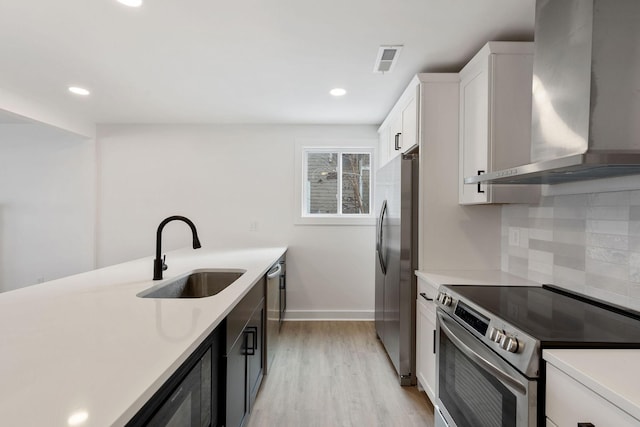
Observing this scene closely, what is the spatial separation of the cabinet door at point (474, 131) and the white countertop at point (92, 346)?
1.52 metres

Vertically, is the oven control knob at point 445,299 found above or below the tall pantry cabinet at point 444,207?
below

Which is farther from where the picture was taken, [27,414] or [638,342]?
[638,342]

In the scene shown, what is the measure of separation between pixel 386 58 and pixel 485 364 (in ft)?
6.24

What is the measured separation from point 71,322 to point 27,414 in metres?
0.60

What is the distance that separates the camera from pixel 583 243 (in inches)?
63.1

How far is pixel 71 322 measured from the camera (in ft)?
3.63

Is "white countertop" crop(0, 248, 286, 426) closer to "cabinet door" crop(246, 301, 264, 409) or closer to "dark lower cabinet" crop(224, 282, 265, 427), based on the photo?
"dark lower cabinet" crop(224, 282, 265, 427)

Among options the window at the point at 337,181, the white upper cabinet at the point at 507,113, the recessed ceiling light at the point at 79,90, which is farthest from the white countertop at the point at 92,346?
the window at the point at 337,181

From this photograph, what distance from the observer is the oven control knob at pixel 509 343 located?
1061 mm

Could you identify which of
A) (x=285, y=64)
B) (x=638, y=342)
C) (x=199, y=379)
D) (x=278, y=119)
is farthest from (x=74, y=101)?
(x=638, y=342)

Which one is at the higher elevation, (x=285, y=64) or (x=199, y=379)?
(x=285, y=64)

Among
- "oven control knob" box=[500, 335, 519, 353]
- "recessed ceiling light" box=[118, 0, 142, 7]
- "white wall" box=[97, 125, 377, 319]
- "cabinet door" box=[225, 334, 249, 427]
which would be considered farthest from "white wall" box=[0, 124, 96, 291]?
"oven control knob" box=[500, 335, 519, 353]

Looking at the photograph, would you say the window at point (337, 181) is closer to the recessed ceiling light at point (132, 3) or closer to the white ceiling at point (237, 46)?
the white ceiling at point (237, 46)

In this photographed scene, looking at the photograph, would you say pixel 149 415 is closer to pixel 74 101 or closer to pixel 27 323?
pixel 27 323
